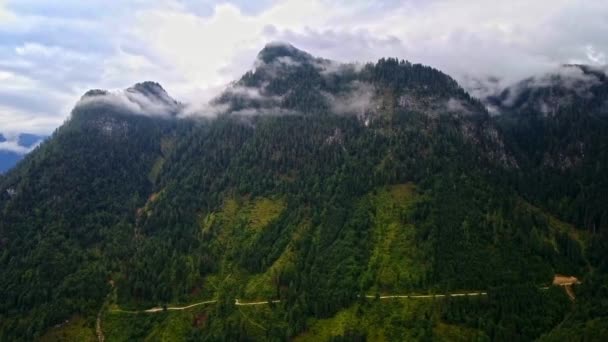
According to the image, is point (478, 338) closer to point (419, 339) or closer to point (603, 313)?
point (419, 339)

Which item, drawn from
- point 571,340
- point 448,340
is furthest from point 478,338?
point 571,340

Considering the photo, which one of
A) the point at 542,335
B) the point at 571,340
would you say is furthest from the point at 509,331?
the point at 571,340

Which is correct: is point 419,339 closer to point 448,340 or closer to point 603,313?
point 448,340

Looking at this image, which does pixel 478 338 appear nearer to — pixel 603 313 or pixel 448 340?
pixel 448 340

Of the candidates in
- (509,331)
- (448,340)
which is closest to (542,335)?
(509,331)

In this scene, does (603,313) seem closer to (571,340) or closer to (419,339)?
(571,340)

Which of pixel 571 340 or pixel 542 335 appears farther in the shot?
pixel 542 335
